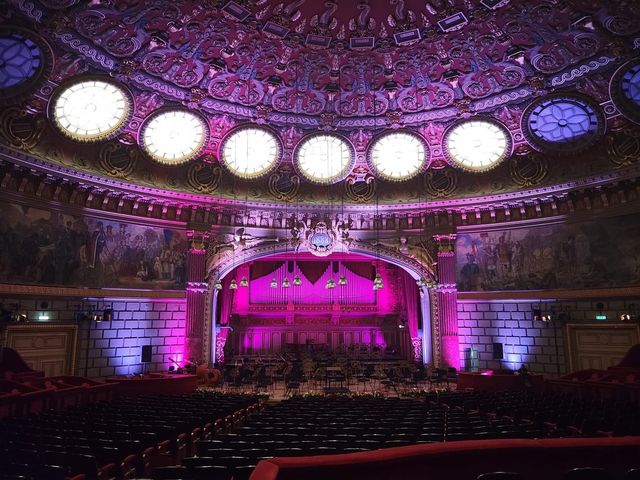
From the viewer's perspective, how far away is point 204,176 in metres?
23.4

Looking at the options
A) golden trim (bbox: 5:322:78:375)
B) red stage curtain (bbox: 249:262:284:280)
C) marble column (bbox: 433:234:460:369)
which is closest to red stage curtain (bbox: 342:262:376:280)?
red stage curtain (bbox: 249:262:284:280)

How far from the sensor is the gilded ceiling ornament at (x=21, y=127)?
56.0ft

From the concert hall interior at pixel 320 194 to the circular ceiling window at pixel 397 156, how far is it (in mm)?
127

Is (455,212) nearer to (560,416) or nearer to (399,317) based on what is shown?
(399,317)

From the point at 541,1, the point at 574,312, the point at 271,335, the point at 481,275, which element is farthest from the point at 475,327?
the point at 541,1

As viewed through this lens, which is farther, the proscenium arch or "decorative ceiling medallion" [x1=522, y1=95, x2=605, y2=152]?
the proscenium arch

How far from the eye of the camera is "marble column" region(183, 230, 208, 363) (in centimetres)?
2186

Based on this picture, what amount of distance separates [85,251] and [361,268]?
17228 mm

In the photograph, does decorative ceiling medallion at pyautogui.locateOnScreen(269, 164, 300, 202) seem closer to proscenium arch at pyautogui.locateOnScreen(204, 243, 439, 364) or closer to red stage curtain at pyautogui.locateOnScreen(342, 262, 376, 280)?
proscenium arch at pyautogui.locateOnScreen(204, 243, 439, 364)

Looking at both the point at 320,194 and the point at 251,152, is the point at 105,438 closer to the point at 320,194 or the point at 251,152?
the point at 251,152

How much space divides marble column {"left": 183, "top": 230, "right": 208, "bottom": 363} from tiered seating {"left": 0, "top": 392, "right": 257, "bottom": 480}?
34.8 ft

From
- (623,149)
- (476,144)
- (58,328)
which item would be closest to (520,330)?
(623,149)

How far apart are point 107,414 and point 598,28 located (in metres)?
20.7

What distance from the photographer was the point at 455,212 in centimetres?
2395
